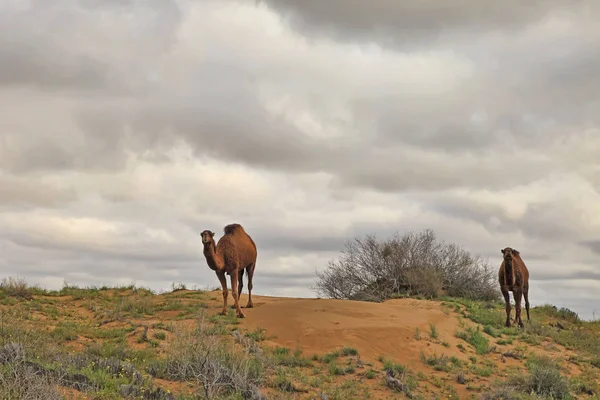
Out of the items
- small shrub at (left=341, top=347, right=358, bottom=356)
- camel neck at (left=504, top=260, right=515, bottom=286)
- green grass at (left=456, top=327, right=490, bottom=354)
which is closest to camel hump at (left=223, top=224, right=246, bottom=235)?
small shrub at (left=341, top=347, right=358, bottom=356)

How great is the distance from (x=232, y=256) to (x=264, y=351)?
5.48 metres

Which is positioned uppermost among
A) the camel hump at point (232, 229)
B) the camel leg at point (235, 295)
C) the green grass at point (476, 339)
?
the camel hump at point (232, 229)

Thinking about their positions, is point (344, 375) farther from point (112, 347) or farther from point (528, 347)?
point (528, 347)

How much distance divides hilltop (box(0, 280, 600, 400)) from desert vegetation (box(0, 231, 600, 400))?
0.13 ft

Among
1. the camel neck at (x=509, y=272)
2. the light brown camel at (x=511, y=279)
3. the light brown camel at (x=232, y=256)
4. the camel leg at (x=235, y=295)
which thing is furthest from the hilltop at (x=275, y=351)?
the camel neck at (x=509, y=272)

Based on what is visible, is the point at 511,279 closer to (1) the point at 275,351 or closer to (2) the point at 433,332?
(2) the point at 433,332

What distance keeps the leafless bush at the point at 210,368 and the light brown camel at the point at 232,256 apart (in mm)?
5552

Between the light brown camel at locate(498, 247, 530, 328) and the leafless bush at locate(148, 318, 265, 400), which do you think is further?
the light brown camel at locate(498, 247, 530, 328)

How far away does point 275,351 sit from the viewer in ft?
48.0

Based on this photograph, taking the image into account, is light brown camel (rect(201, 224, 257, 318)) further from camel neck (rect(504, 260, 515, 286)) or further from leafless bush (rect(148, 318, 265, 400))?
camel neck (rect(504, 260, 515, 286))

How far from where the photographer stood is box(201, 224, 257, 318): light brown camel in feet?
60.3

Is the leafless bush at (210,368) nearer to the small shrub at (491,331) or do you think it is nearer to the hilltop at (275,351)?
the hilltop at (275,351)

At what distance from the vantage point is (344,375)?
43.4 ft

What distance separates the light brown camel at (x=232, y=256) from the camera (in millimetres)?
18391
